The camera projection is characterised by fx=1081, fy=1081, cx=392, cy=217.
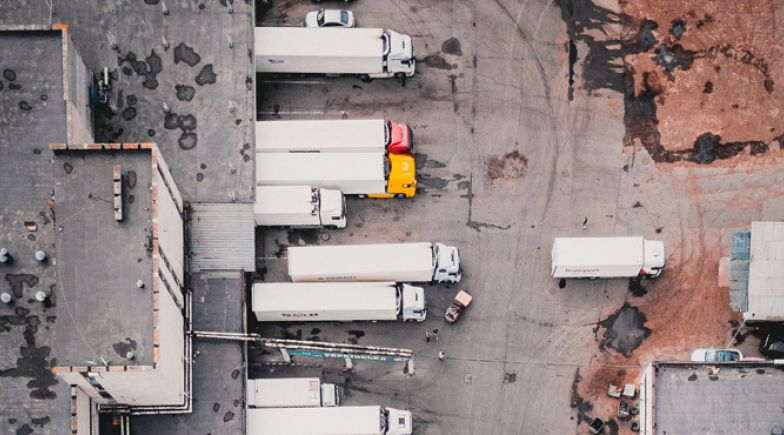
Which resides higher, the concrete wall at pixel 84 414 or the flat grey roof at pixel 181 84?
the flat grey roof at pixel 181 84

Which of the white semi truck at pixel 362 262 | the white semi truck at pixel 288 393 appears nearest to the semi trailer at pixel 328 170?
the white semi truck at pixel 362 262

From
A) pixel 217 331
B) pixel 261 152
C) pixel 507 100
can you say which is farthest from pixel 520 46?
pixel 217 331

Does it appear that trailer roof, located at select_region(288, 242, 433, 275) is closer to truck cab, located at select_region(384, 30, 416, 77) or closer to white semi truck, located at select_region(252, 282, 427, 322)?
white semi truck, located at select_region(252, 282, 427, 322)

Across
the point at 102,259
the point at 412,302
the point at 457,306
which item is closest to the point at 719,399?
the point at 457,306

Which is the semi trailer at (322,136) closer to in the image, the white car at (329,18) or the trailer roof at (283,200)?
the trailer roof at (283,200)

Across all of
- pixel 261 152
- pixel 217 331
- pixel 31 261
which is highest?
pixel 261 152

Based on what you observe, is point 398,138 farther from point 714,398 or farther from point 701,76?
point 714,398

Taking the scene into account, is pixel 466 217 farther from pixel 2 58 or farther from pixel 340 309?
pixel 2 58
